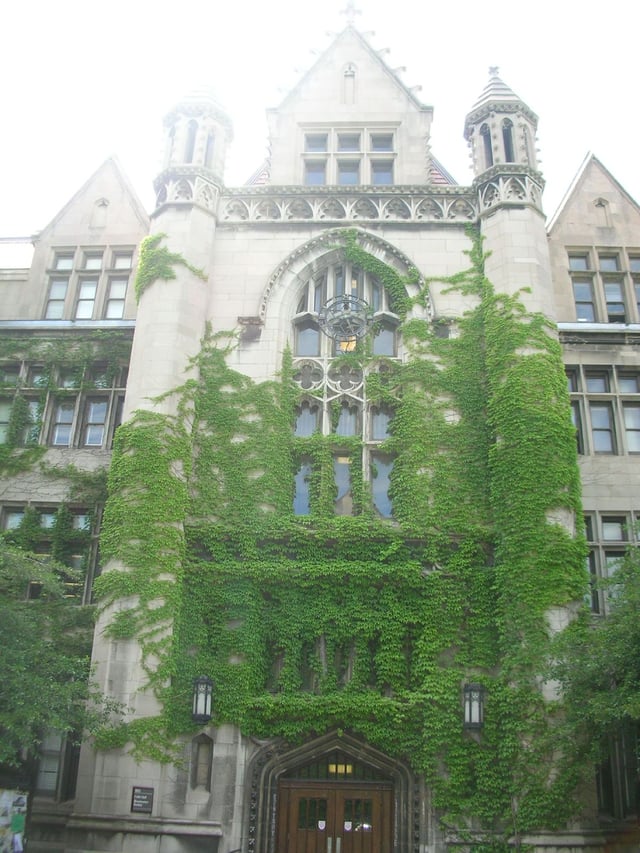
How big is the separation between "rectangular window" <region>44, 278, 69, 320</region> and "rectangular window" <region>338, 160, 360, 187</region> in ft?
29.4

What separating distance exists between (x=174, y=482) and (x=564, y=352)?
1119 centimetres

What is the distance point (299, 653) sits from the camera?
19.4m

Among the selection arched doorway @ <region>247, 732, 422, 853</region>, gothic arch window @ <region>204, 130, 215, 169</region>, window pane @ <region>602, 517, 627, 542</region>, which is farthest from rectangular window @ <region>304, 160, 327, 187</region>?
arched doorway @ <region>247, 732, 422, 853</region>

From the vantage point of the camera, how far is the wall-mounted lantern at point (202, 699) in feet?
60.7

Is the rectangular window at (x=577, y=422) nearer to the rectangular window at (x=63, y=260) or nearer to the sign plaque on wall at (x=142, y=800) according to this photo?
the sign plaque on wall at (x=142, y=800)

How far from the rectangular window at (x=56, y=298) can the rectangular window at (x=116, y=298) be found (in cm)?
138

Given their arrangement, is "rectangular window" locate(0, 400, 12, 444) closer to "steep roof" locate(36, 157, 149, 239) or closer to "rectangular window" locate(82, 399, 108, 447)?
"rectangular window" locate(82, 399, 108, 447)

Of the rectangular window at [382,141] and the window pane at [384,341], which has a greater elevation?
the rectangular window at [382,141]

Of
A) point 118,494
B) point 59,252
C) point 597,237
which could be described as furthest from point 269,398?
point 597,237

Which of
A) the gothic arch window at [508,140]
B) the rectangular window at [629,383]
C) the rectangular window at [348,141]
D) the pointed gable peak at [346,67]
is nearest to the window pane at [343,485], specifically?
the rectangular window at [629,383]

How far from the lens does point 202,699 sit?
1856 centimetres

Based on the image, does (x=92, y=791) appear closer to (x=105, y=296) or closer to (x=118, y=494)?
(x=118, y=494)

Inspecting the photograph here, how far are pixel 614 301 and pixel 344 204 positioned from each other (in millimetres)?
8270

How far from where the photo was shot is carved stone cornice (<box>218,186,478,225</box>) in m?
24.3
